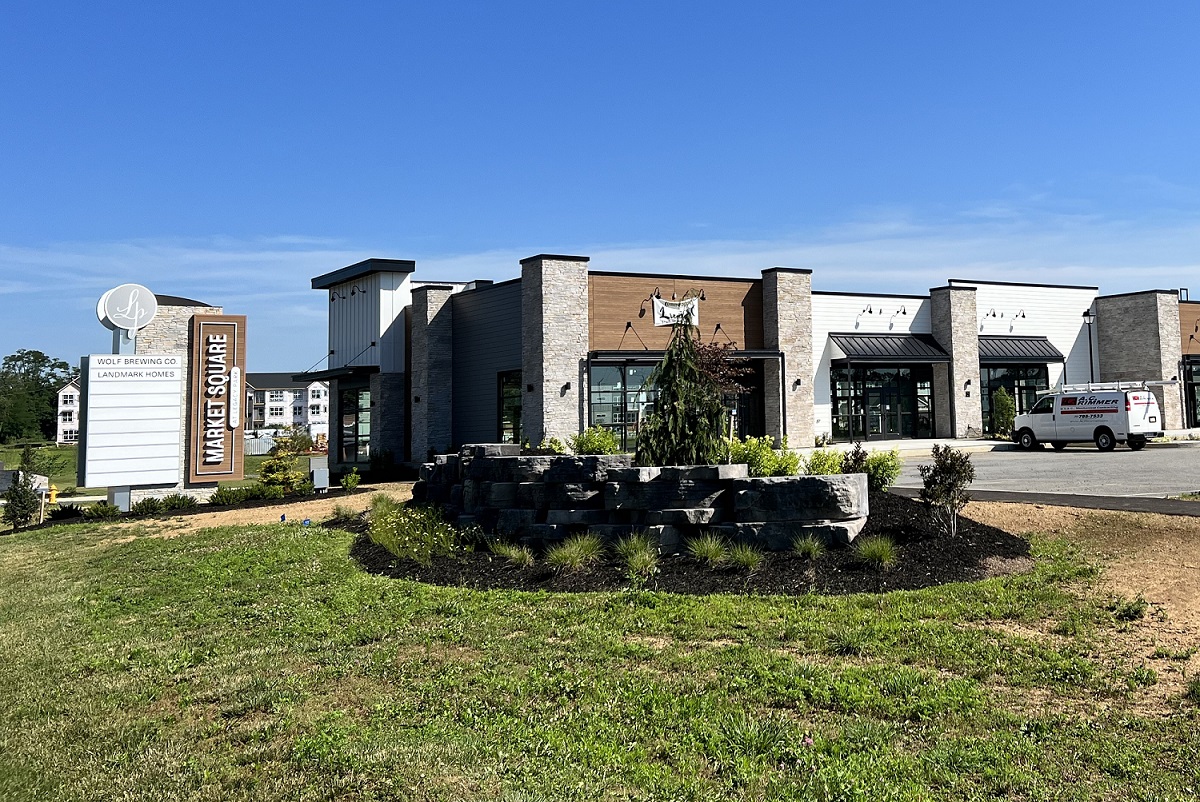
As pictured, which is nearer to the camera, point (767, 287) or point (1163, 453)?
point (1163, 453)

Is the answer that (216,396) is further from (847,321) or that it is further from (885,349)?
(885,349)

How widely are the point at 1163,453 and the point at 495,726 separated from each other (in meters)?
26.4

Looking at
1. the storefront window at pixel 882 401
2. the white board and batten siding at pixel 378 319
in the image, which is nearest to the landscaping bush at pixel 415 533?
the white board and batten siding at pixel 378 319

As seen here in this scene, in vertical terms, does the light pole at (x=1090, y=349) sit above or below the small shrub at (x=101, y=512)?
above

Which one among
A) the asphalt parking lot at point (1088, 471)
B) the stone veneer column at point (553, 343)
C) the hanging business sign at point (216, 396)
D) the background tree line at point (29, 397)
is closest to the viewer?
the asphalt parking lot at point (1088, 471)

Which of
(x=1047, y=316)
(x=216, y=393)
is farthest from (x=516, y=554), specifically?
(x=1047, y=316)

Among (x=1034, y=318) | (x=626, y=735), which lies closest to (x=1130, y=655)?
(x=626, y=735)

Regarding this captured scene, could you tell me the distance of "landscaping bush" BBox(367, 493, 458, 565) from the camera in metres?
10.4

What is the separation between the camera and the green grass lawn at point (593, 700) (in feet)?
14.0

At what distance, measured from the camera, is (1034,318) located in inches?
1438

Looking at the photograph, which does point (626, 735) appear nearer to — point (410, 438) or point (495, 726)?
point (495, 726)

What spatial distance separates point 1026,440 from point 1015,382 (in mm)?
7785

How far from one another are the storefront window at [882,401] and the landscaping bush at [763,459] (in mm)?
20808

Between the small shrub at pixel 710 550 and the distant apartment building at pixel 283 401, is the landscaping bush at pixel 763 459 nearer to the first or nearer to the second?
the small shrub at pixel 710 550
